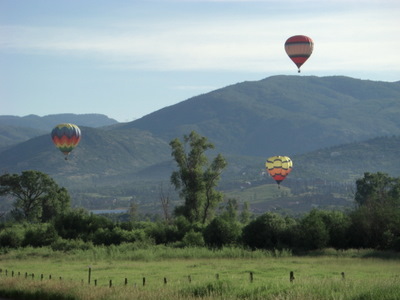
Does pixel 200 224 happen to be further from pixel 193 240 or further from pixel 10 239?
pixel 10 239

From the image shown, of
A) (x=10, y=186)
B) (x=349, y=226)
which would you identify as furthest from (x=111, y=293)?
(x=10, y=186)

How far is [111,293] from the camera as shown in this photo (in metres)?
36.0

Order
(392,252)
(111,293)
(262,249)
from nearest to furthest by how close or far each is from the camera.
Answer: (111,293) → (392,252) → (262,249)

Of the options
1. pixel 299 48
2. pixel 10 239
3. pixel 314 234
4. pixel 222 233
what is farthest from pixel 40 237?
pixel 299 48

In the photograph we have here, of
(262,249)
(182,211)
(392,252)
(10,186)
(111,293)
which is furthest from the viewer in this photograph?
(10,186)

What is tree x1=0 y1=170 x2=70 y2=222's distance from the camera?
142875mm

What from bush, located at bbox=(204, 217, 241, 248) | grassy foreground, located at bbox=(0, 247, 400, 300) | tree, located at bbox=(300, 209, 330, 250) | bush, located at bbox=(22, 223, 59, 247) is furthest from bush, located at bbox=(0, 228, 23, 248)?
tree, located at bbox=(300, 209, 330, 250)

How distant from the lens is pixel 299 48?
5074 inches

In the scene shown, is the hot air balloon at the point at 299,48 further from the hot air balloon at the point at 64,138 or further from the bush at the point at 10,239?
the bush at the point at 10,239

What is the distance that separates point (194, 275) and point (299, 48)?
256 ft

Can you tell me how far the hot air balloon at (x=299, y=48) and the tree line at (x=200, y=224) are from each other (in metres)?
23.4

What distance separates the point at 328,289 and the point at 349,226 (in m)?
59.3

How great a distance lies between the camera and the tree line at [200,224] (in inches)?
3474

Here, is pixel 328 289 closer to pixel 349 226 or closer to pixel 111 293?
pixel 111 293
